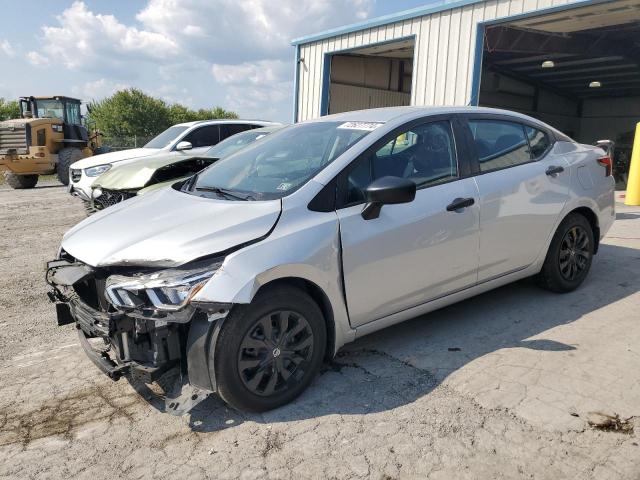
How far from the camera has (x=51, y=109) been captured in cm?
1902

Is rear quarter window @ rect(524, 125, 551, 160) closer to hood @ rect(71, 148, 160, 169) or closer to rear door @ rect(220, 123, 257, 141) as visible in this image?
hood @ rect(71, 148, 160, 169)

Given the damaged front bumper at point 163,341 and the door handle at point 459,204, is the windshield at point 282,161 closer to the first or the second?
the door handle at point 459,204

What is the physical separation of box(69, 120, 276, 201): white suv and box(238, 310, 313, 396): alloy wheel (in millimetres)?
6353

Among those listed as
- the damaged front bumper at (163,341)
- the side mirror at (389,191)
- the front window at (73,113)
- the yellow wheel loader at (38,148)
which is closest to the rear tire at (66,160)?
the yellow wheel loader at (38,148)

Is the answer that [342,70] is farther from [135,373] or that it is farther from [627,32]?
[135,373]

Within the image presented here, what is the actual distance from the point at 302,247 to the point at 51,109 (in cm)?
1932

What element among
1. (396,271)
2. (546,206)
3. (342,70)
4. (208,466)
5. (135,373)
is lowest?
(208,466)

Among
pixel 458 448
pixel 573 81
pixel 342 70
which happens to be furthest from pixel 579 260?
pixel 573 81

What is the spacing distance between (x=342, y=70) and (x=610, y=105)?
1708cm

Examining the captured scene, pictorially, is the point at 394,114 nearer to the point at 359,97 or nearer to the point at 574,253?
the point at 574,253

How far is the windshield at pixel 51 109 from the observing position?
1897 centimetres

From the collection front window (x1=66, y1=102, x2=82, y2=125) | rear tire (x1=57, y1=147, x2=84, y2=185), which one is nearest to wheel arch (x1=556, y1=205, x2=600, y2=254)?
rear tire (x1=57, y1=147, x2=84, y2=185)

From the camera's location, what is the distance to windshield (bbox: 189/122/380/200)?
10.6 ft

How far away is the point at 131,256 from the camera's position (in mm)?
2729
